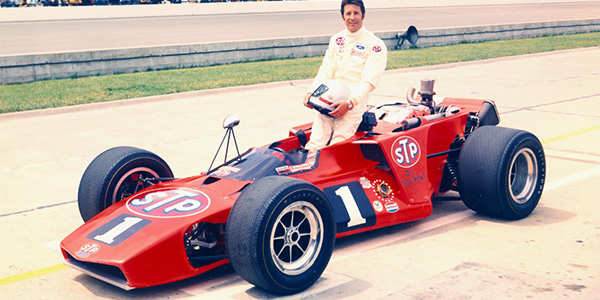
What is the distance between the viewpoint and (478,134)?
20.2 feet

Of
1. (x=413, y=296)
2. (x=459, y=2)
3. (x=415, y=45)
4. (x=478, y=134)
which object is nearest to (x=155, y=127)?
(x=478, y=134)

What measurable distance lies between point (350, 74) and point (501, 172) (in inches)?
59.1

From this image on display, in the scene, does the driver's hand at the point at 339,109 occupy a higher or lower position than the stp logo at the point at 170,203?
higher

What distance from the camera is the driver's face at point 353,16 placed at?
6.18 metres

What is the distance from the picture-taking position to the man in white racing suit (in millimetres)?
6051

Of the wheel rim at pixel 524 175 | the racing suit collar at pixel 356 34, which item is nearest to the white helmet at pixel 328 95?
the racing suit collar at pixel 356 34

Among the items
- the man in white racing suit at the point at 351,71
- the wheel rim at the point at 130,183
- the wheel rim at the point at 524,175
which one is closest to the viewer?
the wheel rim at the point at 130,183

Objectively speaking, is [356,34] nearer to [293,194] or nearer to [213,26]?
[293,194]

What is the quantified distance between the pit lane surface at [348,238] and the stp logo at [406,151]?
0.56 metres

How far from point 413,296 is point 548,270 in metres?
1.08

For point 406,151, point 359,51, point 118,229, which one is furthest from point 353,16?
point 118,229

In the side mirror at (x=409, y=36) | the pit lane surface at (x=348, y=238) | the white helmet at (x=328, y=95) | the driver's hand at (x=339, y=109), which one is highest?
the side mirror at (x=409, y=36)

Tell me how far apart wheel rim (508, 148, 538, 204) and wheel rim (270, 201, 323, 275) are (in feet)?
7.51

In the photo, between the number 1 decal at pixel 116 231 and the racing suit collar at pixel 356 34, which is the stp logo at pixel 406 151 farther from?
the number 1 decal at pixel 116 231
